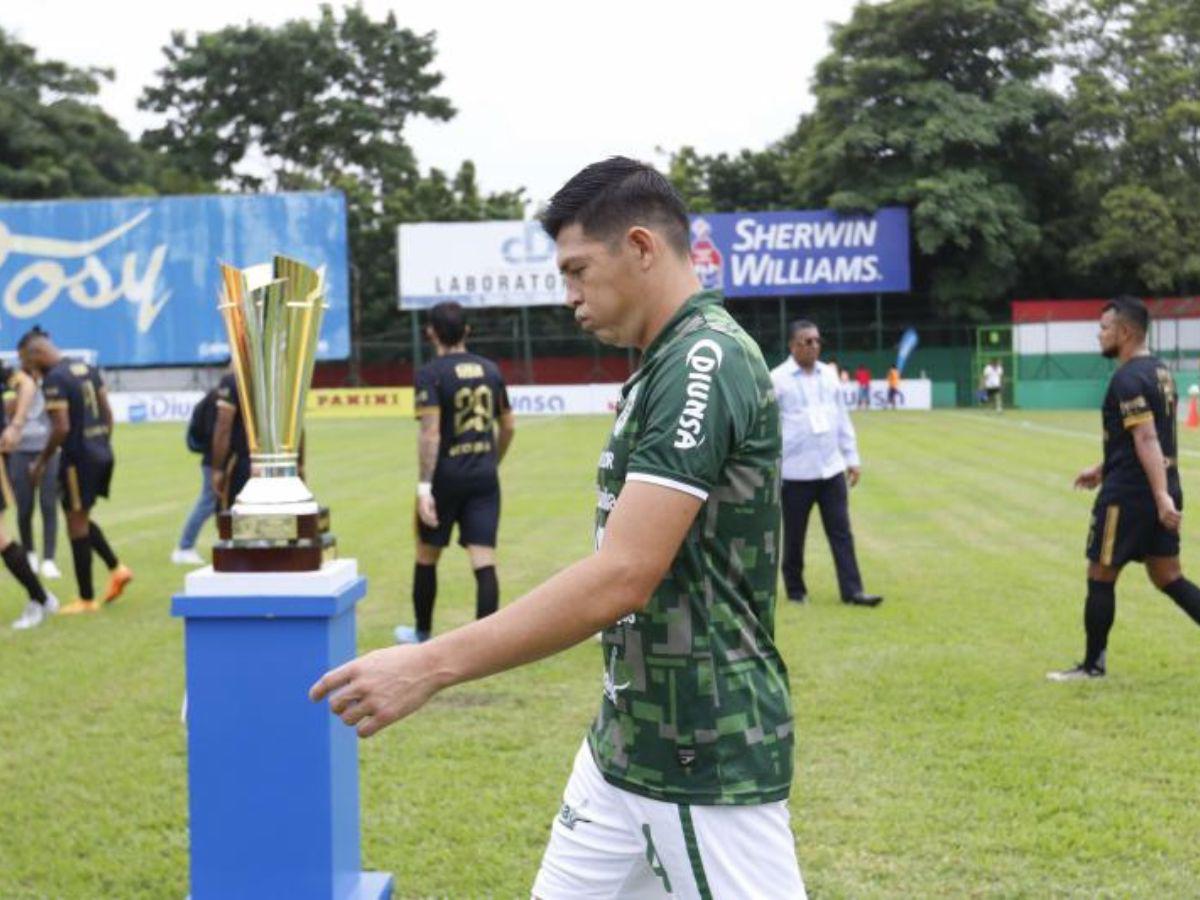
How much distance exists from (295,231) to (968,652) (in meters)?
32.3

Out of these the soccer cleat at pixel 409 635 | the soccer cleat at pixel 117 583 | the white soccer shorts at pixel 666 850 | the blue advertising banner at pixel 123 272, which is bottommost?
the soccer cleat at pixel 409 635

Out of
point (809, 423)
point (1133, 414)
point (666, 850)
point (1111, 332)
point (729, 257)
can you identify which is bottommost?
point (666, 850)

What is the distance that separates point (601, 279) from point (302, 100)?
5183 cm

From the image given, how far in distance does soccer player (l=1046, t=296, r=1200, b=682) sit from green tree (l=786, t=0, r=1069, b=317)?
34.6 meters

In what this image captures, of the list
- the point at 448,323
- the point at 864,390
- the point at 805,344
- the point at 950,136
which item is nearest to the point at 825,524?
the point at 805,344

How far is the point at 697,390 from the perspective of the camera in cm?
206

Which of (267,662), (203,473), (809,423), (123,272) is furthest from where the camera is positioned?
(123,272)

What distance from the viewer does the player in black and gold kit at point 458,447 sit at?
22.7ft

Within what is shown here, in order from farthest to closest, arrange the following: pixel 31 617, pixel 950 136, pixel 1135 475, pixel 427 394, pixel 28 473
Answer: pixel 950 136, pixel 28 473, pixel 31 617, pixel 427 394, pixel 1135 475

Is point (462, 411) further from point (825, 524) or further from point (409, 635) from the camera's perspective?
point (825, 524)

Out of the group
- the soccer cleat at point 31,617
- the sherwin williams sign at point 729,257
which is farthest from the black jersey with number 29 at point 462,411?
the sherwin williams sign at point 729,257

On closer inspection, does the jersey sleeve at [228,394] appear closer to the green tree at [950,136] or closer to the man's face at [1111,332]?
the man's face at [1111,332]

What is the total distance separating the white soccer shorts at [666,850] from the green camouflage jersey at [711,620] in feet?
0.12

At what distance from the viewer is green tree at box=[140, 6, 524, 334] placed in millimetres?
50469
